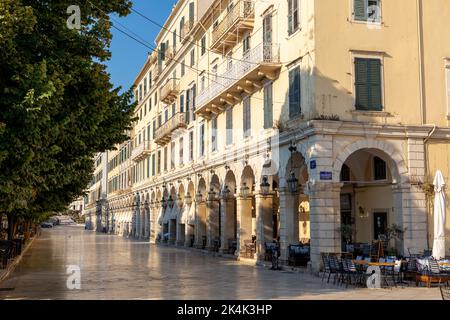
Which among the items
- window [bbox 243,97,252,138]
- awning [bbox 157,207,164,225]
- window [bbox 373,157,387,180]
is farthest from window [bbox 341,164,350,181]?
awning [bbox 157,207,164,225]

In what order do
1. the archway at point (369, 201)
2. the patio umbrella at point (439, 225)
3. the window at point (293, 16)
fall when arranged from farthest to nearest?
the window at point (293, 16) → the archway at point (369, 201) → the patio umbrella at point (439, 225)

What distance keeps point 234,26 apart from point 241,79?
10.00 ft

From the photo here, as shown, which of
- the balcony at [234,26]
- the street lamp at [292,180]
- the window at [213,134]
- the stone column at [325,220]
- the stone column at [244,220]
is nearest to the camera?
the stone column at [325,220]

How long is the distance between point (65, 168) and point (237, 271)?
893 centimetres

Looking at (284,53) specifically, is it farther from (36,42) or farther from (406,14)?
(36,42)

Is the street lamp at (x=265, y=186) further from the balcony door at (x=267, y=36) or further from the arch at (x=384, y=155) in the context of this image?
the balcony door at (x=267, y=36)

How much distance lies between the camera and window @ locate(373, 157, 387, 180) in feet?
72.3

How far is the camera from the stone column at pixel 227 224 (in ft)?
95.8

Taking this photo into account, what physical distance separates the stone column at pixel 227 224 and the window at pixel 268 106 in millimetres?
6845

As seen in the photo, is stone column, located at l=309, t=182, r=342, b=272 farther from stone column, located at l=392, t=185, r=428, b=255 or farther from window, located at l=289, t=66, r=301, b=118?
window, located at l=289, t=66, r=301, b=118

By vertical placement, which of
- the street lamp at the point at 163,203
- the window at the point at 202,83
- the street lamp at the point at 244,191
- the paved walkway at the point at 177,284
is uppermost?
the window at the point at 202,83

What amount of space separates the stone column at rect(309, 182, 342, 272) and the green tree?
7.08 meters

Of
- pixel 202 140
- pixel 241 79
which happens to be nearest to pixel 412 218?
pixel 241 79

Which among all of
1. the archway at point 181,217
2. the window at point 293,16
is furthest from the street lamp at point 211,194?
the window at point 293,16
